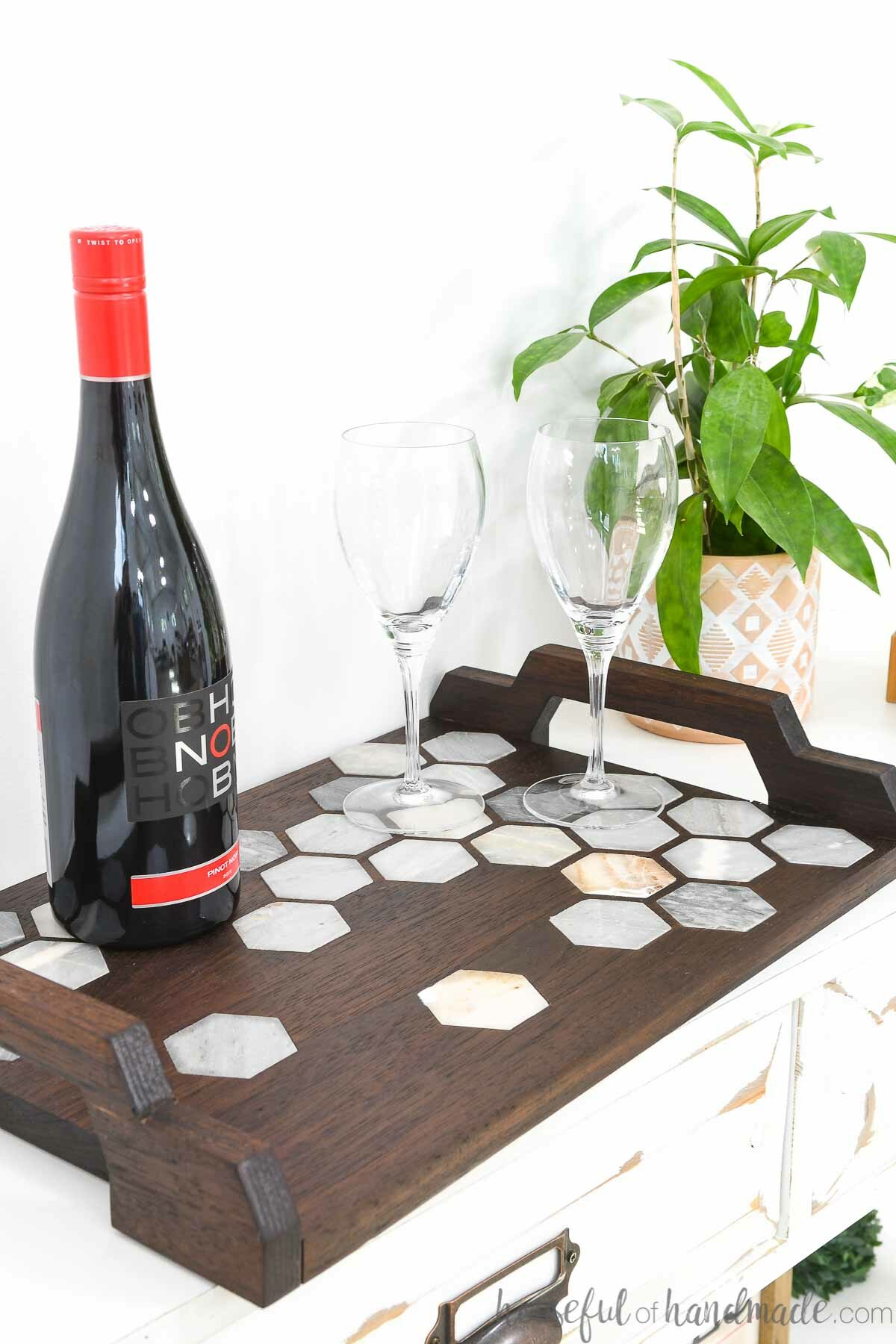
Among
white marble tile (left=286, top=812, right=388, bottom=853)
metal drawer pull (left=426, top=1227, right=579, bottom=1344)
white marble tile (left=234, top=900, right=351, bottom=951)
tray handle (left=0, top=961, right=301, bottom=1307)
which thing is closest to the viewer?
tray handle (left=0, top=961, right=301, bottom=1307)

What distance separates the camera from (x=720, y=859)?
2.49ft

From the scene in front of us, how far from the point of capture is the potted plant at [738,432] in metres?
0.90

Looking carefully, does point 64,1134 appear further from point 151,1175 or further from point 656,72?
point 656,72

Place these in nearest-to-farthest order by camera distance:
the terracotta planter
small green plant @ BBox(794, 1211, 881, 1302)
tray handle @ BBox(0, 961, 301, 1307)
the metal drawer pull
A: tray handle @ BBox(0, 961, 301, 1307) < the metal drawer pull < the terracotta planter < small green plant @ BBox(794, 1211, 881, 1302)

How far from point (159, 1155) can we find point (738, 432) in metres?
0.57

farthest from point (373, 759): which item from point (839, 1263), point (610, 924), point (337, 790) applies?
point (839, 1263)

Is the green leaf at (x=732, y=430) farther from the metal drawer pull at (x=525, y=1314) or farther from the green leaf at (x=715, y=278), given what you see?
the metal drawer pull at (x=525, y=1314)

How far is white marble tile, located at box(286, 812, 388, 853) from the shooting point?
30.5 inches

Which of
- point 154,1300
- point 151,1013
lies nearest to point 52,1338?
point 154,1300

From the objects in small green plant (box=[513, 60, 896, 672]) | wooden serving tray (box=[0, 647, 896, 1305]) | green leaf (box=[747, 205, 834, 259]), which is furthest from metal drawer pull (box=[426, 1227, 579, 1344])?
green leaf (box=[747, 205, 834, 259])

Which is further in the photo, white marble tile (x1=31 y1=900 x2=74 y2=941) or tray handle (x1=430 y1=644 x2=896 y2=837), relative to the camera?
tray handle (x1=430 y1=644 x2=896 y2=837)

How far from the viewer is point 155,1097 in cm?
48

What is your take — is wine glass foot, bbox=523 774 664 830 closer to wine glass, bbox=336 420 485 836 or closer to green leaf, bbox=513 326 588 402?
wine glass, bbox=336 420 485 836

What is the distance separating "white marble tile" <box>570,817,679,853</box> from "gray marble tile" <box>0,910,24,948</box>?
0.30 meters
